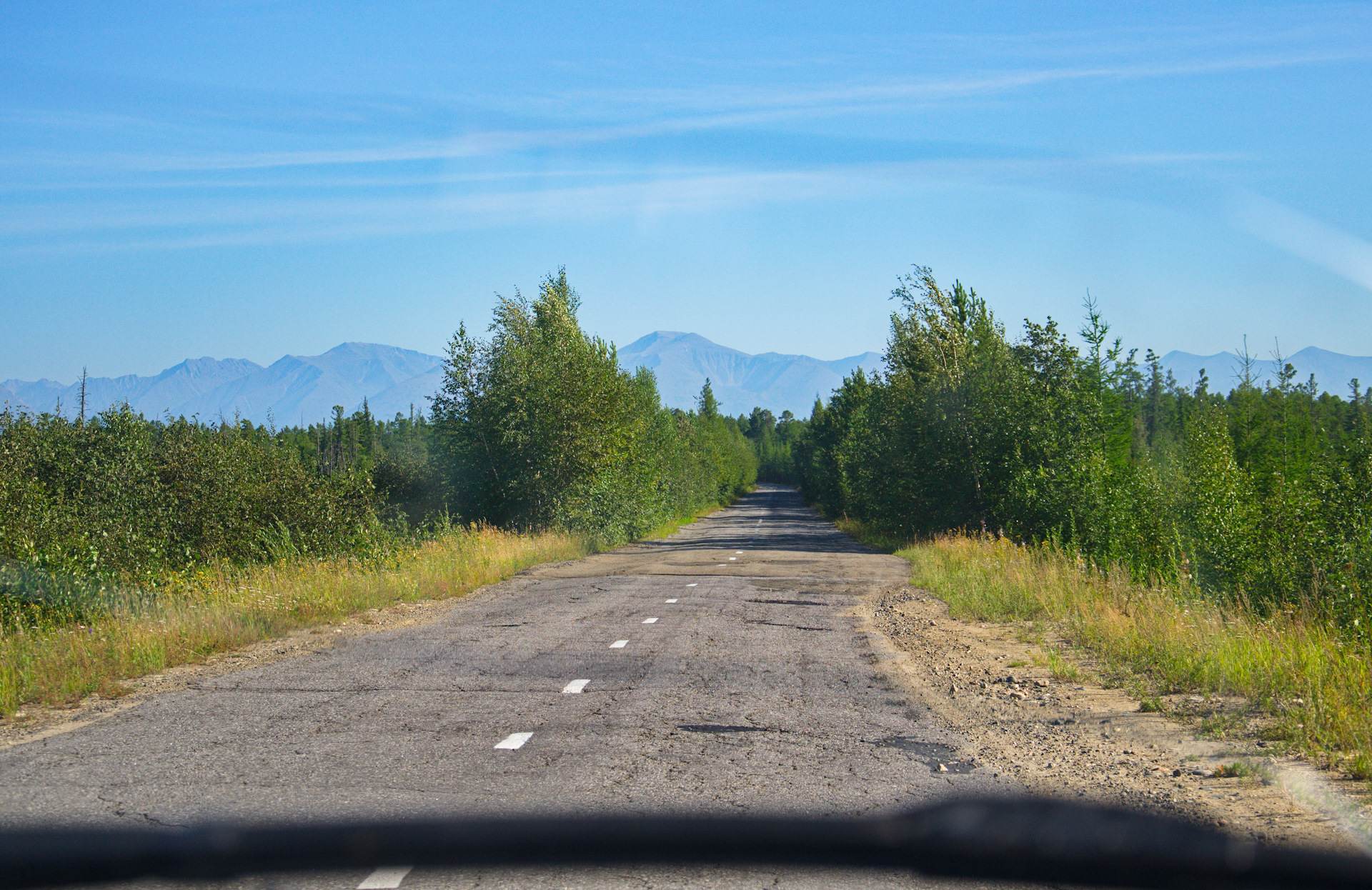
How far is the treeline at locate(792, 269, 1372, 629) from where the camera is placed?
1157 centimetres

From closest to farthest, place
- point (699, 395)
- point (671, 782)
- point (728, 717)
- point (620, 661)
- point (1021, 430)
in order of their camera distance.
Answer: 1. point (671, 782)
2. point (728, 717)
3. point (620, 661)
4. point (1021, 430)
5. point (699, 395)

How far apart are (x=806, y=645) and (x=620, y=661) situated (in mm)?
2351

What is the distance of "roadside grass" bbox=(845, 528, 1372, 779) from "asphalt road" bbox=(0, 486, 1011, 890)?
2083 mm

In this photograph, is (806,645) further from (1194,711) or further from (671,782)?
(671,782)

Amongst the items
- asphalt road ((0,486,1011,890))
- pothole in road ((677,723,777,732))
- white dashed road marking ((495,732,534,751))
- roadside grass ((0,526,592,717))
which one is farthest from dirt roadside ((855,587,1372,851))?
roadside grass ((0,526,592,717))

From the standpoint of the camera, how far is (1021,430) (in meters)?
23.9

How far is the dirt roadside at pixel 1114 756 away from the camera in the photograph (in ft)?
15.4

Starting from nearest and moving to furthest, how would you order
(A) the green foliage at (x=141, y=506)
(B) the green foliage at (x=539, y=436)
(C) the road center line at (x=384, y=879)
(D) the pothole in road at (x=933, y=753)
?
(C) the road center line at (x=384, y=879), (D) the pothole in road at (x=933, y=753), (A) the green foliage at (x=141, y=506), (B) the green foliage at (x=539, y=436)

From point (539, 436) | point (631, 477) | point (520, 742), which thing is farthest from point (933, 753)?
point (631, 477)

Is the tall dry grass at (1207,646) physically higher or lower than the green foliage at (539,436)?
lower

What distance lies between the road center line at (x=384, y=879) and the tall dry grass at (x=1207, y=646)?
503 centimetres

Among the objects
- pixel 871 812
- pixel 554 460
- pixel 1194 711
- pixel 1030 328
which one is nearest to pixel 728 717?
pixel 871 812

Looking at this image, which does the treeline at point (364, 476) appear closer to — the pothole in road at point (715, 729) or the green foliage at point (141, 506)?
the green foliage at point (141, 506)

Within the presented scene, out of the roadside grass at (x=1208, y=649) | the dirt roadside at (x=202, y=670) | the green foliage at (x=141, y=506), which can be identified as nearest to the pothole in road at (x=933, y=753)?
the roadside grass at (x=1208, y=649)
